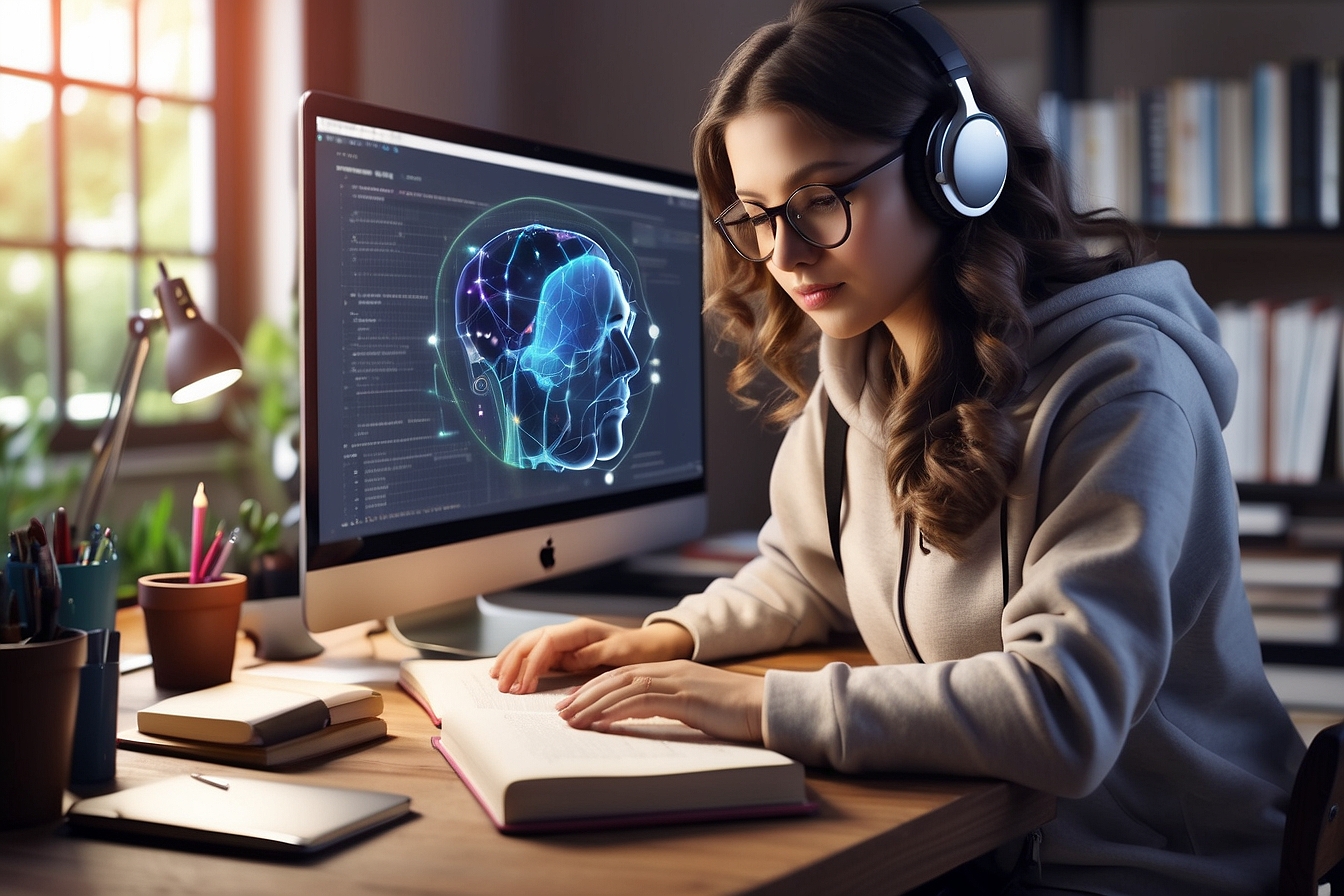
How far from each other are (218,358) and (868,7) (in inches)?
25.8

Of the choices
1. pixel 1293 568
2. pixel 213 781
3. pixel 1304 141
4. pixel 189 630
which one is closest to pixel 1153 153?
pixel 1304 141

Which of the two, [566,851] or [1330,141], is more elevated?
[1330,141]

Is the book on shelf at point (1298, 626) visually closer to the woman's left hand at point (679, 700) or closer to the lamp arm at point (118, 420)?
the woman's left hand at point (679, 700)

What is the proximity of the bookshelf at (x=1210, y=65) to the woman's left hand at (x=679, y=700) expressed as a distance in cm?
167

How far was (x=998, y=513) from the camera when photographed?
98 centimetres

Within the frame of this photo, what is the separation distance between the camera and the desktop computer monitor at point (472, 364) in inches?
39.9

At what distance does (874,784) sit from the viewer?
82 cm

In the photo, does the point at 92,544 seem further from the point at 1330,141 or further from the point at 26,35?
the point at 1330,141

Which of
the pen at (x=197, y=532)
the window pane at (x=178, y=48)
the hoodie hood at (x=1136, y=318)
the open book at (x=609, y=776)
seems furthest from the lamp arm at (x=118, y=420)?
the window pane at (x=178, y=48)

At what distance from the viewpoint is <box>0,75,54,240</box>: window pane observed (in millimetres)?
2418

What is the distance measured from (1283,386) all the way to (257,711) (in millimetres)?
1922

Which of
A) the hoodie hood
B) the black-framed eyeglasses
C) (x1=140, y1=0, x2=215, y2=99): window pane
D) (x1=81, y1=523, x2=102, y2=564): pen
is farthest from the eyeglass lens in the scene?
(x1=140, y1=0, x2=215, y2=99): window pane

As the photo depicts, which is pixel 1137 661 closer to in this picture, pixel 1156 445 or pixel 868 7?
pixel 1156 445

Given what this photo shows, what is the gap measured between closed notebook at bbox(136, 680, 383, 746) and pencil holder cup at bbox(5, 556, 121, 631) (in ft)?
0.36
